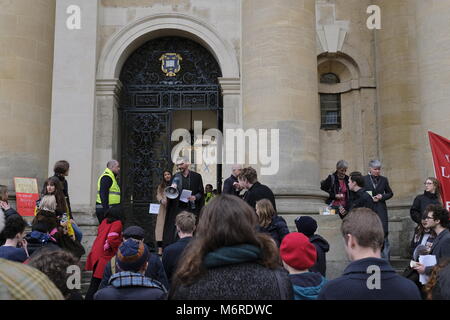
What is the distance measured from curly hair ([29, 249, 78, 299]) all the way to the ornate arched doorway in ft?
29.7

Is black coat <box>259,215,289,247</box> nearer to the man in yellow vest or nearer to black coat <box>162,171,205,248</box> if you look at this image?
black coat <box>162,171,205,248</box>

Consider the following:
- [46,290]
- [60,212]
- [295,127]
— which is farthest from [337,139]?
[46,290]

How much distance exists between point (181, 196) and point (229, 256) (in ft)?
20.0

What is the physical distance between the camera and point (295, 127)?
32.2 feet

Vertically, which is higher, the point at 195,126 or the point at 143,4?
the point at 143,4

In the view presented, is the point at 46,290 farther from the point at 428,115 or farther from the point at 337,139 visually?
the point at 337,139

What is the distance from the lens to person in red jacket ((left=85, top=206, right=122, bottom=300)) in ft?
19.8

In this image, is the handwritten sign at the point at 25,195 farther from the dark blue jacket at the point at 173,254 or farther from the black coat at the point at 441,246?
the black coat at the point at 441,246

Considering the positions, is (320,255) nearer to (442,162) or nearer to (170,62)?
(442,162)

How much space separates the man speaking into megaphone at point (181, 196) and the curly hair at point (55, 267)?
5404 mm

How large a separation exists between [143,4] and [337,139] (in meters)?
5.63

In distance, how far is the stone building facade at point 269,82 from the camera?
32.6ft

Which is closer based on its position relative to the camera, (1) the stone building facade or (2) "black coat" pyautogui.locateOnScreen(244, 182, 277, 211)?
(2) "black coat" pyautogui.locateOnScreen(244, 182, 277, 211)

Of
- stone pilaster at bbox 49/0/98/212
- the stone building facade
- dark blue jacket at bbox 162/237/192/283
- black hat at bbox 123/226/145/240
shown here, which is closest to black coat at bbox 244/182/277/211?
the stone building facade
